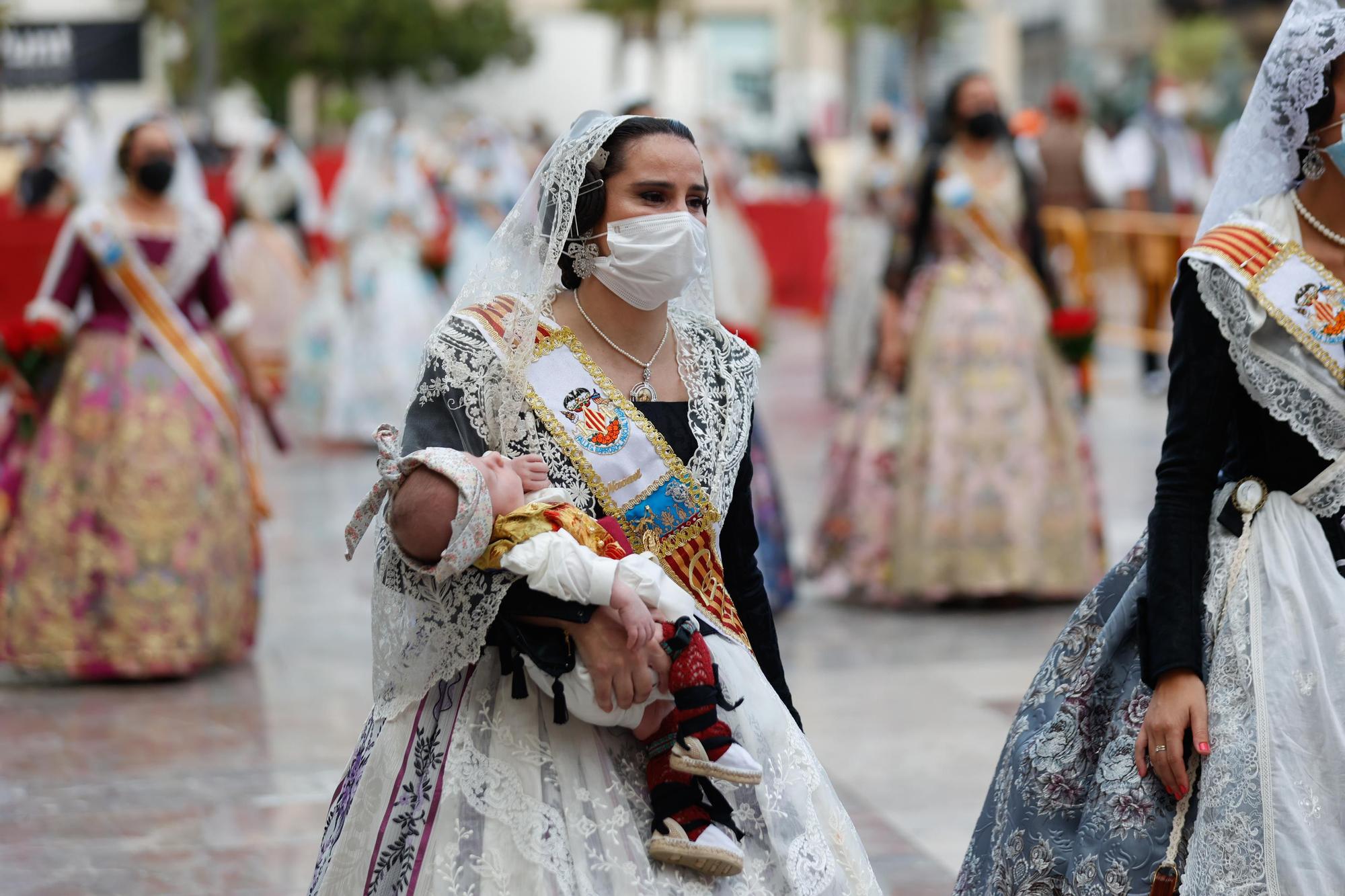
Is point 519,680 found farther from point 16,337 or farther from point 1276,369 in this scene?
point 16,337

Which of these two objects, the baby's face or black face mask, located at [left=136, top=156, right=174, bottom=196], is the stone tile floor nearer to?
black face mask, located at [left=136, top=156, right=174, bottom=196]

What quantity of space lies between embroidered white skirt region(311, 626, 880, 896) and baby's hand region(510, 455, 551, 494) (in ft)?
0.88

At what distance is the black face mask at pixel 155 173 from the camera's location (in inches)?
240

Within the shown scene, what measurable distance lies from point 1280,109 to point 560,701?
1.37 m

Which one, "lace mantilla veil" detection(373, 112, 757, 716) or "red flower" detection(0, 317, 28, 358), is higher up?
"lace mantilla veil" detection(373, 112, 757, 716)

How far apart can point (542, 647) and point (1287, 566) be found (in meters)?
1.07

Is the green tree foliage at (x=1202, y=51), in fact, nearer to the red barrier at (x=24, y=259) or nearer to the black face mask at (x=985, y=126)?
the red barrier at (x=24, y=259)

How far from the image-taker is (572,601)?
2402 mm

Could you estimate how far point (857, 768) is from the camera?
5008 millimetres

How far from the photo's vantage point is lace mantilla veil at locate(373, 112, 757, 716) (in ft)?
8.32

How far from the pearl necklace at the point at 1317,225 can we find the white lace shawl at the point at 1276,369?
18 cm

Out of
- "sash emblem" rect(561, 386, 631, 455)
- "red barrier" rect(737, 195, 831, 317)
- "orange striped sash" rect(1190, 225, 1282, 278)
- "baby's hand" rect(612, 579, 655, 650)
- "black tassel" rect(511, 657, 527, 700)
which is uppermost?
"orange striped sash" rect(1190, 225, 1282, 278)

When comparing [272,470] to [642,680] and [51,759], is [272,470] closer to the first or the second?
[51,759]

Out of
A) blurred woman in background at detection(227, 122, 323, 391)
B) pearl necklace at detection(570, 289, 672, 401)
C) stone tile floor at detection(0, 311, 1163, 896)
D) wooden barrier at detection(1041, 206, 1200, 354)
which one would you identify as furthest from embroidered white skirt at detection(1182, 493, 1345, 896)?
blurred woman in background at detection(227, 122, 323, 391)
